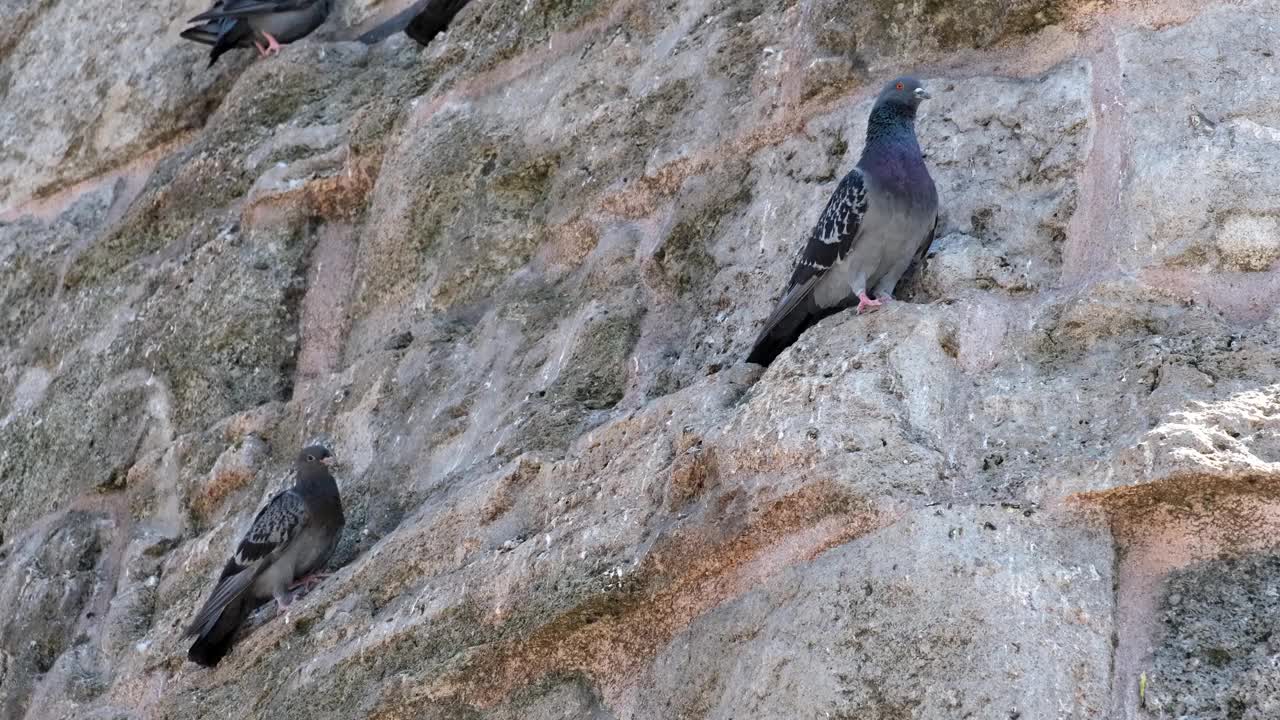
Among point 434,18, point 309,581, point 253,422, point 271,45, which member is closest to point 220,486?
point 253,422

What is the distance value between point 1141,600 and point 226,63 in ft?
19.8

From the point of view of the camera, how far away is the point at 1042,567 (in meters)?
3.68

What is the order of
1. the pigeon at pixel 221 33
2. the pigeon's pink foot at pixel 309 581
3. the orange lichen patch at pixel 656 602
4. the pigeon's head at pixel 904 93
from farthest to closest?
the pigeon at pixel 221 33 → the pigeon's pink foot at pixel 309 581 → the pigeon's head at pixel 904 93 → the orange lichen patch at pixel 656 602

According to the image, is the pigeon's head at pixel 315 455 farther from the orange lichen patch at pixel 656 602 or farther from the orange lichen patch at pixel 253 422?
the orange lichen patch at pixel 656 602

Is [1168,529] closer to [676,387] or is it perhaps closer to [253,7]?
[676,387]

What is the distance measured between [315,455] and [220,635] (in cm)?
65

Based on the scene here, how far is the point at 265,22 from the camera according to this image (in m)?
8.23

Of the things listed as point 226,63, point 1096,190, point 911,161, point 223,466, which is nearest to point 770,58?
point 911,161

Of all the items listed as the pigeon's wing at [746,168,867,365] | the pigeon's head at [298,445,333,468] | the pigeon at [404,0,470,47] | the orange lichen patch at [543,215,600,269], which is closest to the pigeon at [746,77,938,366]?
the pigeon's wing at [746,168,867,365]

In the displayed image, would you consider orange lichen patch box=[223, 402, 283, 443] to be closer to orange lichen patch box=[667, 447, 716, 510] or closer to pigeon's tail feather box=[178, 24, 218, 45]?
orange lichen patch box=[667, 447, 716, 510]

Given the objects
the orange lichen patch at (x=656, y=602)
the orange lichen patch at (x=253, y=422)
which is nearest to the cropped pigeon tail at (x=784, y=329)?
the orange lichen patch at (x=656, y=602)

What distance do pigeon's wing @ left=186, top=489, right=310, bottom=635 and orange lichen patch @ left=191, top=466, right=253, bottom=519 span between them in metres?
0.56

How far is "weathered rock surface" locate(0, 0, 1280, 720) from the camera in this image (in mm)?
3701

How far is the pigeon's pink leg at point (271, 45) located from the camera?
26.6 feet
